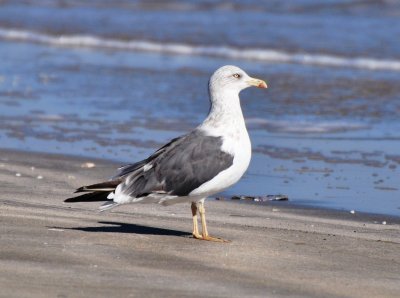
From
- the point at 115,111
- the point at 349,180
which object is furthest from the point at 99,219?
the point at 115,111

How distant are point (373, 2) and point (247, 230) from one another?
22598mm

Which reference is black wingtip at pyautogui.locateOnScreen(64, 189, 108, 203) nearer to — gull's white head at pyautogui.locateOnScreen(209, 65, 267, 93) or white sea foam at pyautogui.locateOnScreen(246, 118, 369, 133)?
gull's white head at pyautogui.locateOnScreen(209, 65, 267, 93)

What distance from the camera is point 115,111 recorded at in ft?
45.4

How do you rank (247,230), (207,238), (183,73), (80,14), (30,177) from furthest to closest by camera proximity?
1. (80,14)
2. (183,73)
3. (30,177)
4. (247,230)
5. (207,238)

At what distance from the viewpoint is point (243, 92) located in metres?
15.5

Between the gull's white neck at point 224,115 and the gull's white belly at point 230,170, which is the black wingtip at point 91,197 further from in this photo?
the gull's white neck at point 224,115

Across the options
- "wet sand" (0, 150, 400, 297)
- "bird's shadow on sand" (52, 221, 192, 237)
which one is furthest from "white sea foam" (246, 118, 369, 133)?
"bird's shadow on sand" (52, 221, 192, 237)

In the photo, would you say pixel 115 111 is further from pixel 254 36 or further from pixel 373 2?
pixel 373 2

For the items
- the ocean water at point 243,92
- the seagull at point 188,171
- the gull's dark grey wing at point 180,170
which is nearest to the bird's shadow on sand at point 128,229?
the seagull at point 188,171

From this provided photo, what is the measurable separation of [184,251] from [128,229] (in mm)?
803

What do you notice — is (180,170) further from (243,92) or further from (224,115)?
(243,92)

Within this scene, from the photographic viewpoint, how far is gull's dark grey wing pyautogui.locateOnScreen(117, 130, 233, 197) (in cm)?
691

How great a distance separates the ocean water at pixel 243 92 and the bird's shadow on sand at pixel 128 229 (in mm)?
2054

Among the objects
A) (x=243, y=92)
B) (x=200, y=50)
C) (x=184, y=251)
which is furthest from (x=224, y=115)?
(x=200, y=50)
